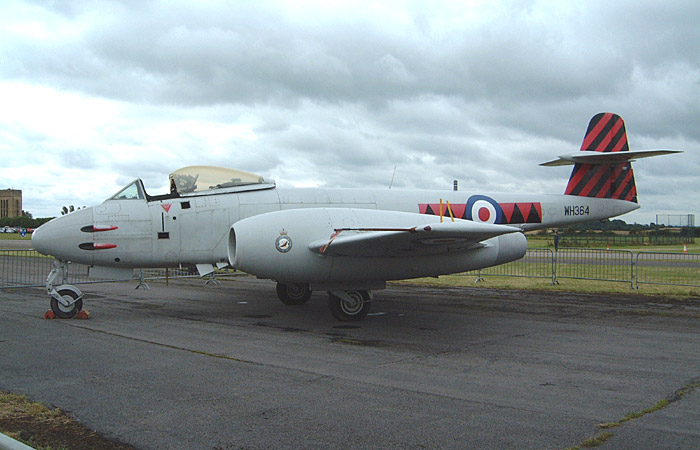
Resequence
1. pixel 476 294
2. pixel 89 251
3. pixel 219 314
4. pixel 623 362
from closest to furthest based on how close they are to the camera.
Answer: pixel 623 362, pixel 89 251, pixel 219 314, pixel 476 294

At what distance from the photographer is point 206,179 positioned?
35.0ft

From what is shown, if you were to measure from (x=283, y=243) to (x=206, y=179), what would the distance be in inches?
112

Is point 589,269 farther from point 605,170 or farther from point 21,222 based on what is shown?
point 21,222

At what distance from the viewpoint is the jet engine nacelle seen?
341 inches

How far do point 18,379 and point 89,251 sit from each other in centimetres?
424

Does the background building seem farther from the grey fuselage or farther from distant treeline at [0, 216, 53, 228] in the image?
the grey fuselage

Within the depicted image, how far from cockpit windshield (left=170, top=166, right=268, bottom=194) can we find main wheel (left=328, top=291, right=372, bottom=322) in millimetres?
2948

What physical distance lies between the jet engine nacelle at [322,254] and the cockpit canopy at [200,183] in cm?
183

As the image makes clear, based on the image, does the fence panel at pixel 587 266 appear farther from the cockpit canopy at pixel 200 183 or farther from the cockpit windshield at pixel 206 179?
the cockpit windshield at pixel 206 179

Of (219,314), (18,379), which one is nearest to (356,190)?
(219,314)

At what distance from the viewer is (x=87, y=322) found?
9805mm

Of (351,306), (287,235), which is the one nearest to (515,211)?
(351,306)

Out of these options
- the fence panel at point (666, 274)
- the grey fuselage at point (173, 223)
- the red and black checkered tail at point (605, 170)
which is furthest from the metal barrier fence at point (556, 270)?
the grey fuselage at point (173, 223)

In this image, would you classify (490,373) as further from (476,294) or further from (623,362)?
(476,294)
